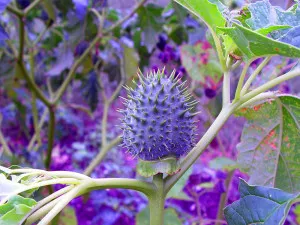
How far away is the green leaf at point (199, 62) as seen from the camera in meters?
1.66

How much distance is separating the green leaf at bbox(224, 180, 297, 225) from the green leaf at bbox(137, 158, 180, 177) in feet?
0.36

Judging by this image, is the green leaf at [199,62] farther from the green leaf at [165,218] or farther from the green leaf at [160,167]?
the green leaf at [160,167]

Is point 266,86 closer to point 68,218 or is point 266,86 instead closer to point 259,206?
point 259,206

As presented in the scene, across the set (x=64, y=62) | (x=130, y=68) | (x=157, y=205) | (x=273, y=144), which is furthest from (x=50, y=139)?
(x=157, y=205)

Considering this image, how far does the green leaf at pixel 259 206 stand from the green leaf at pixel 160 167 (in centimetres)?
11

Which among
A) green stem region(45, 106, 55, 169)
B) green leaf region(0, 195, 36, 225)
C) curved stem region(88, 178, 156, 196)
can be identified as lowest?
green leaf region(0, 195, 36, 225)

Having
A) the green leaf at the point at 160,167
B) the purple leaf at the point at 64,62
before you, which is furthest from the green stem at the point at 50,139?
the green leaf at the point at 160,167

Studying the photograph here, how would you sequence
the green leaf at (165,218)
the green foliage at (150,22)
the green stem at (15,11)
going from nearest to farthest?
the green leaf at (165,218) → the green stem at (15,11) → the green foliage at (150,22)

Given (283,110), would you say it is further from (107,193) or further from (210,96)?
(107,193)

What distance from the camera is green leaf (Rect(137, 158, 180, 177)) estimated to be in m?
0.65

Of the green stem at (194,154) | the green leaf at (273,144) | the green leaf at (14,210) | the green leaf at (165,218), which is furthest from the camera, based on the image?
the green leaf at (165,218)

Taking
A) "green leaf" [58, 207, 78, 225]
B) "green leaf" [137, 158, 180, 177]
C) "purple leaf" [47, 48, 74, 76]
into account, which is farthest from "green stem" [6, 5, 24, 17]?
"green leaf" [137, 158, 180, 177]

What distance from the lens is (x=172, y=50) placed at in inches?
77.8

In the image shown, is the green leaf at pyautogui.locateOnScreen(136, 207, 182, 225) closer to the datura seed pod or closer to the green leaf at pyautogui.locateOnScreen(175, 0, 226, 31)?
the datura seed pod
